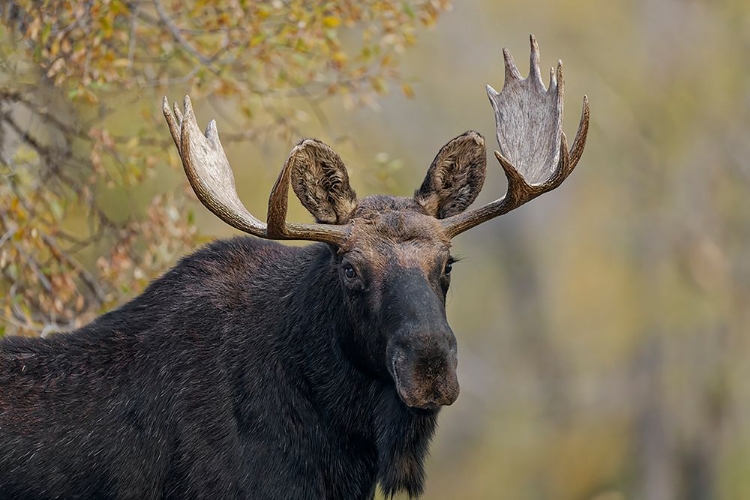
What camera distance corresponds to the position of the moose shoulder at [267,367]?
6.27 meters

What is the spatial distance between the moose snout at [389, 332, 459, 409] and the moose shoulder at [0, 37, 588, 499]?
0.90ft

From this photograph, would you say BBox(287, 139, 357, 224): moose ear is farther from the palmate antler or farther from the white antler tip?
the white antler tip

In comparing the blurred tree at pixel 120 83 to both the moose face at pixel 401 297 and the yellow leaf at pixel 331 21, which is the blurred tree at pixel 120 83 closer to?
the yellow leaf at pixel 331 21

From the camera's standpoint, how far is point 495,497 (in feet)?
74.8

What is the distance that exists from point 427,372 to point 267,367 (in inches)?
43.2

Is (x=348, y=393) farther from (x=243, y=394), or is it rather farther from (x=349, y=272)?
(x=349, y=272)

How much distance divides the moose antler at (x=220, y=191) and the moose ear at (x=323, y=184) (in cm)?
13

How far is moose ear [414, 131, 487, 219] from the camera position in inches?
259

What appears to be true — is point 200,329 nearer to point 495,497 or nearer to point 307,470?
point 307,470

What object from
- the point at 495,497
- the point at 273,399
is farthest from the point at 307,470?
the point at 495,497

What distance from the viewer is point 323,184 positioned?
6488mm

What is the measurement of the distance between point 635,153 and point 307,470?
19369 millimetres

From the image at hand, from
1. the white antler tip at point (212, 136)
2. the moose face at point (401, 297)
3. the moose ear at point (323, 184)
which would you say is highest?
the white antler tip at point (212, 136)

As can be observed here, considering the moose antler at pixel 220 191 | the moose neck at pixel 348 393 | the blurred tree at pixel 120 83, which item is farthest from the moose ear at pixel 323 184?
the blurred tree at pixel 120 83
